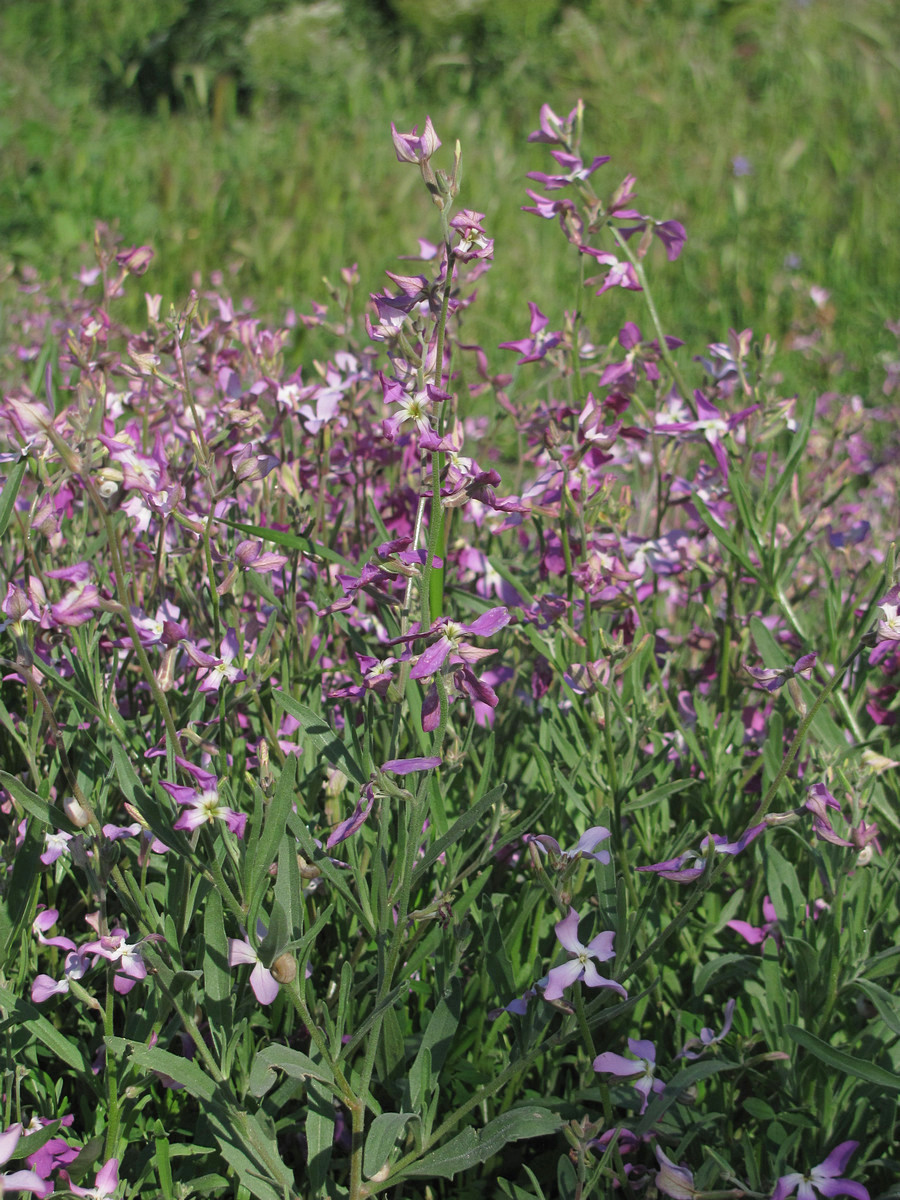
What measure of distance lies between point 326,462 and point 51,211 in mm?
4400

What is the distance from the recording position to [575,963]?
1146 mm

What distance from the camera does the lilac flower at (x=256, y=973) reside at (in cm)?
113

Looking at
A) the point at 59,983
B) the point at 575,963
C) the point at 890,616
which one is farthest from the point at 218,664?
the point at 890,616

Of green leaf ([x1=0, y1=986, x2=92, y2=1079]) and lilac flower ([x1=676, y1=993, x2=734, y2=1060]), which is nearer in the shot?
green leaf ([x1=0, y1=986, x2=92, y2=1079])

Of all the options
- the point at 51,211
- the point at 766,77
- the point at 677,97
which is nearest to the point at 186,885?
the point at 51,211

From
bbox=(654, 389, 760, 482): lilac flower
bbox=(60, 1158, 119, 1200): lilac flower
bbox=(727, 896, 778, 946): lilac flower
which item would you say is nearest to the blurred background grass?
bbox=(654, 389, 760, 482): lilac flower

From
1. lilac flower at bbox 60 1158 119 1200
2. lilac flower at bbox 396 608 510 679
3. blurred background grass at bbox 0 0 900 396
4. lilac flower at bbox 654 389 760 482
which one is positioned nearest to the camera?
lilac flower at bbox 396 608 510 679

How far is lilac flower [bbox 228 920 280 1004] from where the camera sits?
1.13 meters

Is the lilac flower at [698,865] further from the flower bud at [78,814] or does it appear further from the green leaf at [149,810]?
the flower bud at [78,814]

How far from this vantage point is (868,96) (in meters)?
7.33

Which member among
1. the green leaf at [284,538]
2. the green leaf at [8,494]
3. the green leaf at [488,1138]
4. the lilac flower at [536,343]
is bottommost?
the green leaf at [488,1138]

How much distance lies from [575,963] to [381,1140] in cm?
28

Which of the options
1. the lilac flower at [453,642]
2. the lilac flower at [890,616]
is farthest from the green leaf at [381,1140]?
the lilac flower at [890,616]

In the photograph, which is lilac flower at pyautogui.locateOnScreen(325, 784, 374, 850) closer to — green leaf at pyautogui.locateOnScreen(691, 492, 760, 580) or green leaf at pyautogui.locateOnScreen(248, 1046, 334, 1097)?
green leaf at pyautogui.locateOnScreen(248, 1046, 334, 1097)
